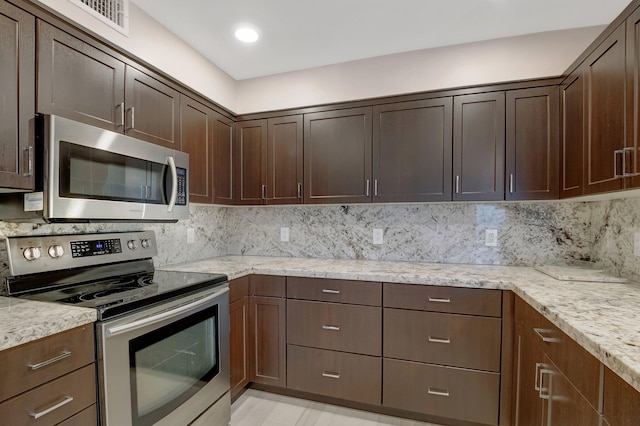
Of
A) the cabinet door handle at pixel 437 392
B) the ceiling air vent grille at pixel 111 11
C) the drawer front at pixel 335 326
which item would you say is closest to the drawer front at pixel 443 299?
the drawer front at pixel 335 326

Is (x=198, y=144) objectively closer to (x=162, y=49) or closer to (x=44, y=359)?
(x=162, y=49)

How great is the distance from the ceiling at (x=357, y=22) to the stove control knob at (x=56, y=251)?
142 centimetres

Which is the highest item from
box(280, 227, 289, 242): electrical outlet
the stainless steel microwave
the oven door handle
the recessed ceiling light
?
the recessed ceiling light

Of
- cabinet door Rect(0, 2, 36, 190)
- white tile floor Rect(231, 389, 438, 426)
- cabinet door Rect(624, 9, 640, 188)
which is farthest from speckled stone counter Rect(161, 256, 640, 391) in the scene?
cabinet door Rect(0, 2, 36, 190)

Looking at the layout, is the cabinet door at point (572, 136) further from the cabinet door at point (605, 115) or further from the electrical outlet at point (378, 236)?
the electrical outlet at point (378, 236)

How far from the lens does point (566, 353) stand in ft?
3.60

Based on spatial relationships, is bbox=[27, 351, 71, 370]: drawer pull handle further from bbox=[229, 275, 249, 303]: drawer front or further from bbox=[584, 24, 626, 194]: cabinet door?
bbox=[584, 24, 626, 194]: cabinet door

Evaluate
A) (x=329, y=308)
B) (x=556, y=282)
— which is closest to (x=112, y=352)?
(x=329, y=308)

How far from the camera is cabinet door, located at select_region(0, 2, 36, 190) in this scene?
1.17 m

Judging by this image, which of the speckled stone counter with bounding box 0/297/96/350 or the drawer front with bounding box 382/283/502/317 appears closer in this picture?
the speckled stone counter with bounding box 0/297/96/350

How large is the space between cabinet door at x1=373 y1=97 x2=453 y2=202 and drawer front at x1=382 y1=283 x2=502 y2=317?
642 mm

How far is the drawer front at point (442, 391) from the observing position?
179 cm

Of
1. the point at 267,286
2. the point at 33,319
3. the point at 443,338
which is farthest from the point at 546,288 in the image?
the point at 33,319

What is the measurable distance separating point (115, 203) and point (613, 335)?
2.03 m
